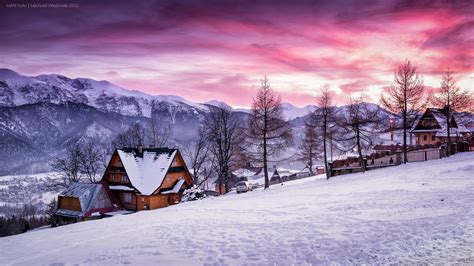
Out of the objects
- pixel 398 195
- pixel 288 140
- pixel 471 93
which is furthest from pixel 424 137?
pixel 398 195

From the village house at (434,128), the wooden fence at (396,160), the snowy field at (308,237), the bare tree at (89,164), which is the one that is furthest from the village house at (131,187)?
the village house at (434,128)

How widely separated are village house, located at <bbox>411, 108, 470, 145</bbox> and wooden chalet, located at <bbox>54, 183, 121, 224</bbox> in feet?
169

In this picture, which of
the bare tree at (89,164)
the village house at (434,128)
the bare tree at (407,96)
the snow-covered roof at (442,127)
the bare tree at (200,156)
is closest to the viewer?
the bare tree at (407,96)

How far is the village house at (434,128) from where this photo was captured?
2068 inches

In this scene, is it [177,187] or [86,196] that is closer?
[86,196]

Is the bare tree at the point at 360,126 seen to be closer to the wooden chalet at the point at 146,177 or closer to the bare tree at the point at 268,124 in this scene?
the bare tree at the point at 268,124

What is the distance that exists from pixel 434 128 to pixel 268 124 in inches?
1514

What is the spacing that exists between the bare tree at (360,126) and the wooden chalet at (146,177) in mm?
23810

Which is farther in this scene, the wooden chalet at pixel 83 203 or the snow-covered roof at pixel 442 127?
the snow-covered roof at pixel 442 127

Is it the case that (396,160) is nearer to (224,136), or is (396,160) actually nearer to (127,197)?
(224,136)

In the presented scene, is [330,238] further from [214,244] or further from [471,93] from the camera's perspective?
[471,93]

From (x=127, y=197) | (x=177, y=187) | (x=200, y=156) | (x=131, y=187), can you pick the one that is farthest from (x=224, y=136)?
(x=127, y=197)

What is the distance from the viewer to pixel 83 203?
128 feet

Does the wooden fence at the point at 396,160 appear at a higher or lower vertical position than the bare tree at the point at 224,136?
lower
